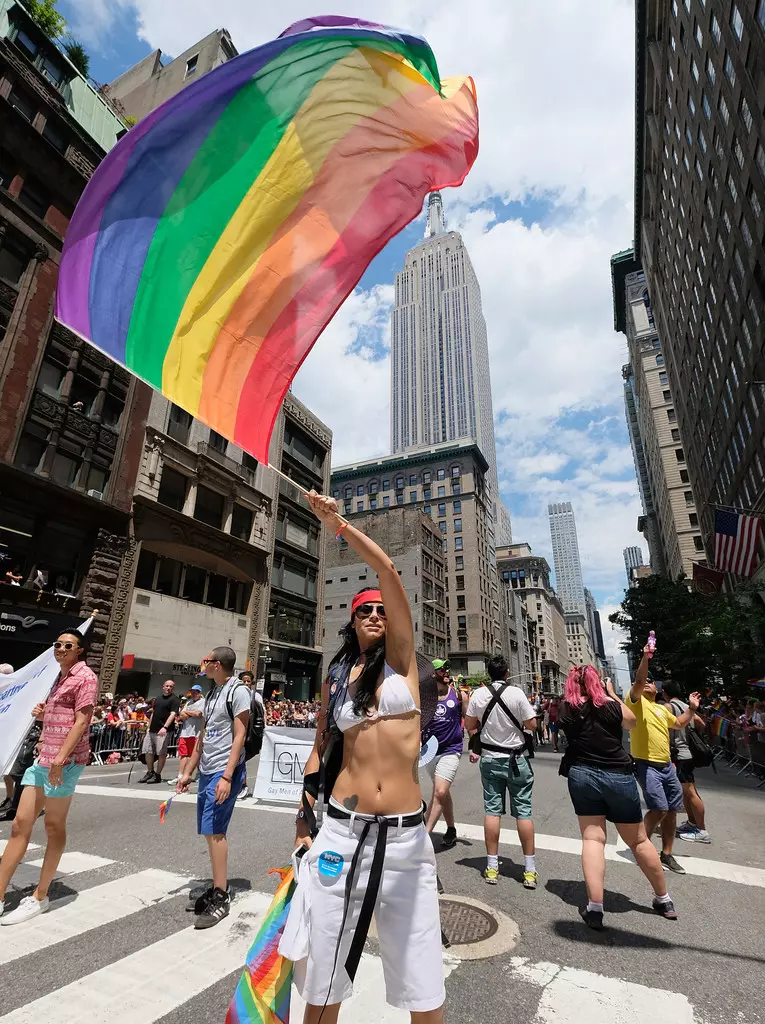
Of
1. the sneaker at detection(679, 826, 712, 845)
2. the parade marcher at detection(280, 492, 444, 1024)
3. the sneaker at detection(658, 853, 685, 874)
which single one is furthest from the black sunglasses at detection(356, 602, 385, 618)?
the sneaker at detection(679, 826, 712, 845)

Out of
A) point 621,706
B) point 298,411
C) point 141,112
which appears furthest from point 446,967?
point 141,112

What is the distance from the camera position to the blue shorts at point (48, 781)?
452 centimetres

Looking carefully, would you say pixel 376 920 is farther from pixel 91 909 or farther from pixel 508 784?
pixel 508 784

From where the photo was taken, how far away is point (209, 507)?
3098cm

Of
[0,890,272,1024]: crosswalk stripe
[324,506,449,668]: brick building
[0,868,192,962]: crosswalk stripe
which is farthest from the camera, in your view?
[324,506,449,668]: brick building

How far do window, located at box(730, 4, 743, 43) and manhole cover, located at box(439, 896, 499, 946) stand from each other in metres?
38.6

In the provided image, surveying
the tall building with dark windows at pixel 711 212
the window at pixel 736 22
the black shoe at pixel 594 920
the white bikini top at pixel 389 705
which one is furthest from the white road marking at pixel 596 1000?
the window at pixel 736 22

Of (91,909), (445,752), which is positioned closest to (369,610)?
(91,909)

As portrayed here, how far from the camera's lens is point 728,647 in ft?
85.4

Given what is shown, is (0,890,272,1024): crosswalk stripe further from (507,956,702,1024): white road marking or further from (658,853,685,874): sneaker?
(658,853,685,874): sneaker

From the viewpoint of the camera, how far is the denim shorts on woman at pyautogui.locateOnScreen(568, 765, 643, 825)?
450 centimetres

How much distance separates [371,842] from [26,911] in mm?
3639

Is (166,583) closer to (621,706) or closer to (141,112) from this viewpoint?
(621,706)

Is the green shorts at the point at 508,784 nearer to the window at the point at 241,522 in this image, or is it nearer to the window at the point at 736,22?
the window at the point at 241,522
